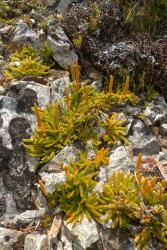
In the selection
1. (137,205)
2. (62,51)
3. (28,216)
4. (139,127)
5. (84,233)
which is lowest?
(28,216)

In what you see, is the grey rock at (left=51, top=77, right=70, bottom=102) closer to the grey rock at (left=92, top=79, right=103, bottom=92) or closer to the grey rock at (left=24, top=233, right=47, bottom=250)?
the grey rock at (left=92, top=79, right=103, bottom=92)

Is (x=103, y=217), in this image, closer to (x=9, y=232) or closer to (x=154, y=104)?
(x=9, y=232)

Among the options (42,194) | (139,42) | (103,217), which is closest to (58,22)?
(139,42)

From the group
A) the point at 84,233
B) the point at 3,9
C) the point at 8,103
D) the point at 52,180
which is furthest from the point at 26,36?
the point at 84,233

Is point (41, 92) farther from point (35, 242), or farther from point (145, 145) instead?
point (35, 242)

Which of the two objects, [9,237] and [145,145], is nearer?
[9,237]

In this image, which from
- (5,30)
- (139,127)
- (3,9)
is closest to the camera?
(139,127)

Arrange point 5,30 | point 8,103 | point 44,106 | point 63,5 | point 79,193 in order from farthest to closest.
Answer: point 63,5
point 5,30
point 44,106
point 8,103
point 79,193

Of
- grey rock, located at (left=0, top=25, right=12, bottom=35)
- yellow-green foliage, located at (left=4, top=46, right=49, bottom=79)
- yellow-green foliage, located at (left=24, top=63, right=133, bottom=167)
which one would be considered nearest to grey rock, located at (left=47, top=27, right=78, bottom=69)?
yellow-green foliage, located at (left=4, top=46, right=49, bottom=79)
